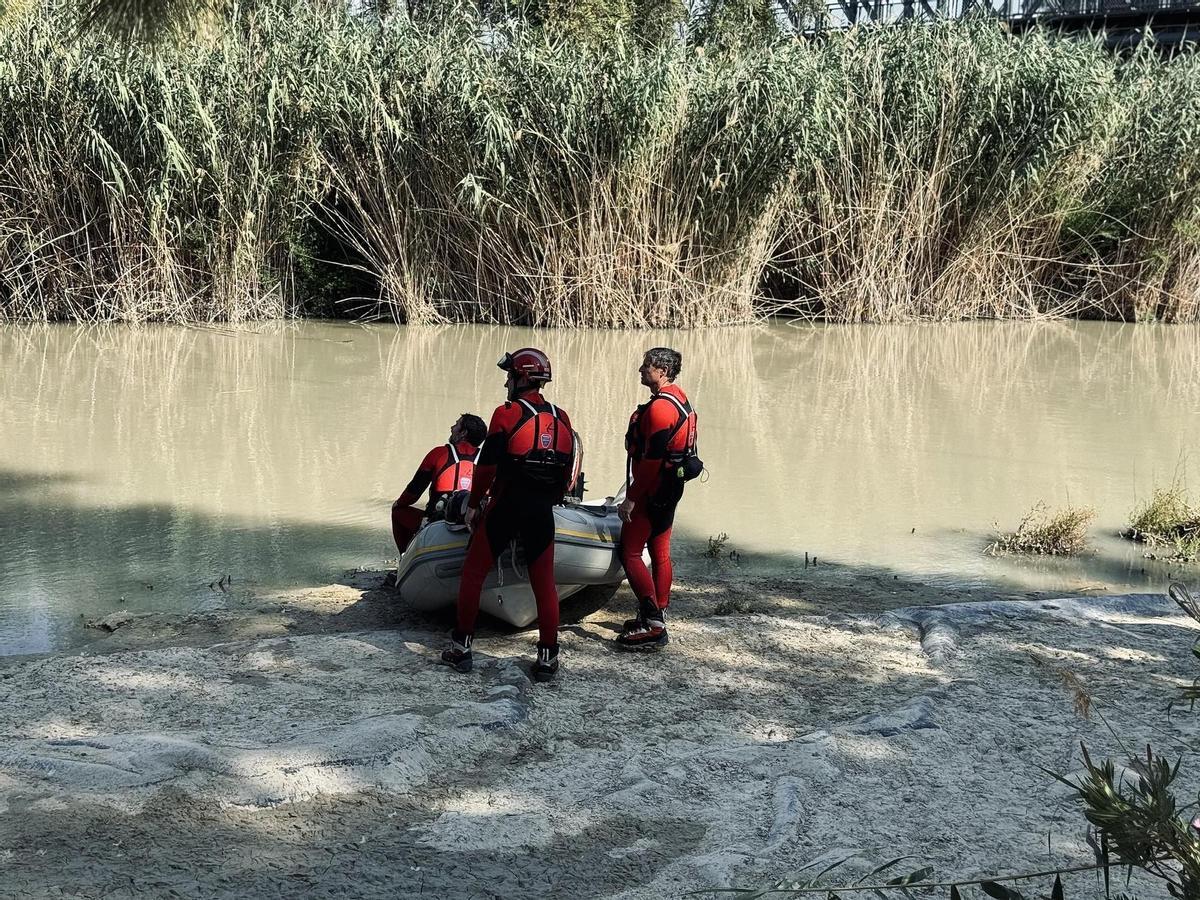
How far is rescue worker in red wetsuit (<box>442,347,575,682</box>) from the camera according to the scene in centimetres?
479

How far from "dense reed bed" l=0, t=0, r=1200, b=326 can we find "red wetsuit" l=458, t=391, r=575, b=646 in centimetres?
1065

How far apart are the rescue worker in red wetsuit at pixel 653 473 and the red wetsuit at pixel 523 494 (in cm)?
38

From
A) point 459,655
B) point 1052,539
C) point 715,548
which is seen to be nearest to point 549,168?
point 715,548

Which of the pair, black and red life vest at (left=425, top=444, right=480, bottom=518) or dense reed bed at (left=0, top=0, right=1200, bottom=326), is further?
dense reed bed at (left=0, top=0, right=1200, bottom=326)

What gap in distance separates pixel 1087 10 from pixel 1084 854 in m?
30.2

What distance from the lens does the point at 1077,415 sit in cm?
1175

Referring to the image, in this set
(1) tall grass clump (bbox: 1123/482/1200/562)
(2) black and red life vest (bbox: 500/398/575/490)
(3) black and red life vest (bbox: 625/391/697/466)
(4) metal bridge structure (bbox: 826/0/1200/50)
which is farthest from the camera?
(4) metal bridge structure (bbox: 826/0/1200/50)

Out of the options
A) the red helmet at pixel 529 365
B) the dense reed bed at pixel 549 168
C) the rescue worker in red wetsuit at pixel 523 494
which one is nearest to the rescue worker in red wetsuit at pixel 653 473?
the rescue worker in red wetsuit at pixel 523 494

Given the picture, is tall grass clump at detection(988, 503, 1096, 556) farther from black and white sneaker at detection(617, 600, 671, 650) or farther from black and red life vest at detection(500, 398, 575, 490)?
black and red life vest at detection(500, 398, 575, 490)

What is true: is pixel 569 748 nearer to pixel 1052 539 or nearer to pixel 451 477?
pixel 451 477

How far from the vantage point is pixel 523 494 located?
4855 millimetres

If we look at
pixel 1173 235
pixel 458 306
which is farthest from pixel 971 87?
pixel 458 306

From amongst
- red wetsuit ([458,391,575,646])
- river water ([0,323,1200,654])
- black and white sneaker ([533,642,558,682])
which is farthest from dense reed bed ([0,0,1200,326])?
black and white sneaker ([533,642,558,682])

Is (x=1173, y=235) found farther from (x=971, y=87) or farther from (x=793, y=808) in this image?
(x=793, y=808)
